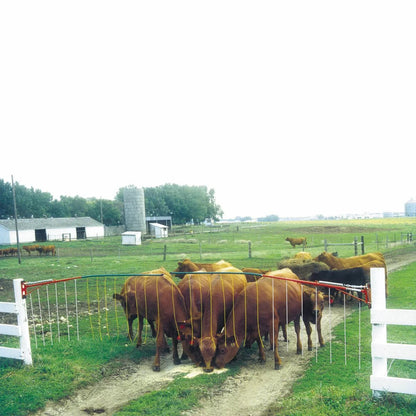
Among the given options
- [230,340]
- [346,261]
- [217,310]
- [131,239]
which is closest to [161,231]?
[131,239]

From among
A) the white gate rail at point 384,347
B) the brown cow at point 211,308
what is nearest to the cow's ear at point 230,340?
the brown cow at point 211,308

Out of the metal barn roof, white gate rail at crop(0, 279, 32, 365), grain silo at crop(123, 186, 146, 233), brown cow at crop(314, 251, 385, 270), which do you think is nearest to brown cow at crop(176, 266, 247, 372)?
white gate rail at crop(0, 279, 32, 365)

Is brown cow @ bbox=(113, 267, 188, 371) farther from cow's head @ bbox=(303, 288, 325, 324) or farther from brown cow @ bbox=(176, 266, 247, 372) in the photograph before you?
cow's head @ bbox=(303, 288, 325, 324)

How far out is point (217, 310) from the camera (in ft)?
25.5

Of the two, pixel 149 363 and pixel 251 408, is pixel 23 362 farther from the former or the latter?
pixel 251 408

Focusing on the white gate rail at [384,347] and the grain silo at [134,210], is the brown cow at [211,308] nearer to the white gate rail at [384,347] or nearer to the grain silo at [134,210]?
the white gate rail at [384,347]

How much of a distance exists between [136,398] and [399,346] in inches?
147

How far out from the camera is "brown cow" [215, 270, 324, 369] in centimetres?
693

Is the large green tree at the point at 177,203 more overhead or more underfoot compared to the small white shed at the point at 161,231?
more overhead

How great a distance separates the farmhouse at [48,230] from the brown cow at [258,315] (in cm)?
4672

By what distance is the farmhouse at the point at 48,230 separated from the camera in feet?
161

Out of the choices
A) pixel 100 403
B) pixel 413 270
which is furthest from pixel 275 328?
pixel 413 270

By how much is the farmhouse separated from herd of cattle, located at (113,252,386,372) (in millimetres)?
45476

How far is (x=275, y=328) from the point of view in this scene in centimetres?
721
